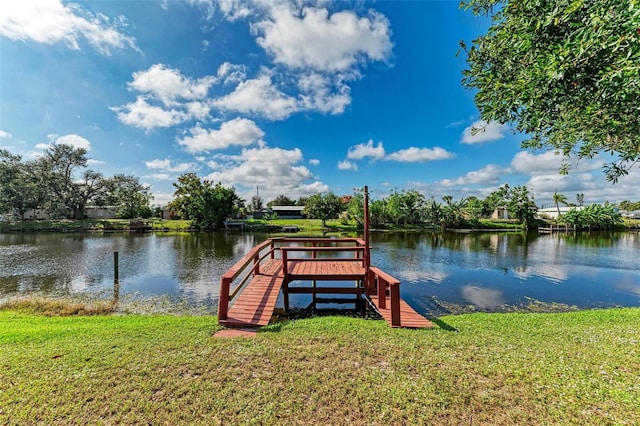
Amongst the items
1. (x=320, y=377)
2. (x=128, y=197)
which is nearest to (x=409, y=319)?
(x=320, y=377)

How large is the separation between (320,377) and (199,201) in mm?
41401

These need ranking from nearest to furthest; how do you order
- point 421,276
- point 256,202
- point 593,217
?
point 421,276 < point 593,217 < point 256,202

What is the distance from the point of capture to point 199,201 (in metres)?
40.7

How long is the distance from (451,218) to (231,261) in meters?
43.4

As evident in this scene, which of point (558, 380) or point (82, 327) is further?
point (82, 327)

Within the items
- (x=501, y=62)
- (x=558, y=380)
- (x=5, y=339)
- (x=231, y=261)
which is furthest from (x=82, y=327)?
(x=231, y=261)

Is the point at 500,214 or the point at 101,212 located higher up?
the point at 101,212

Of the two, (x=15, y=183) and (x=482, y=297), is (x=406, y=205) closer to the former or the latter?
(x=482, y=297)

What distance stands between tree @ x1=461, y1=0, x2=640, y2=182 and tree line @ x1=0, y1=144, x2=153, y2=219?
61167mm

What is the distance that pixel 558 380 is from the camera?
11.2ft

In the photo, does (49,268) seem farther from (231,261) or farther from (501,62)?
(501,62)

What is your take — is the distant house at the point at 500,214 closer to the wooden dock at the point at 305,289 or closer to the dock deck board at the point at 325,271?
the dock deck board at the point at 325,271

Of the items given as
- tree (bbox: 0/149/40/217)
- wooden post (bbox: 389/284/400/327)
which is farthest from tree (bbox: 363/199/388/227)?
tree (bbox: 0/149/40/217)

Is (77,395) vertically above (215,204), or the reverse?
(215,204)
